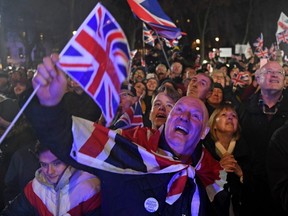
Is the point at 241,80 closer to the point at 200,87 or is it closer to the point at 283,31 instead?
the point at 200,87

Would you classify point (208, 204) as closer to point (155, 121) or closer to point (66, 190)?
point (66, 190)

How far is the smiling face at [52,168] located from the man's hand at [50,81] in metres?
0.65

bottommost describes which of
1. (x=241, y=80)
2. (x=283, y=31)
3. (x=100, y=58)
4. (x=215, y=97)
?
(x=215, y=97)

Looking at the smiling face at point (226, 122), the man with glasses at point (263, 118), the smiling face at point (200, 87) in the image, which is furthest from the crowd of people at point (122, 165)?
the smiling face at point (200, 87)

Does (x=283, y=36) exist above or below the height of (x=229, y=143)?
above

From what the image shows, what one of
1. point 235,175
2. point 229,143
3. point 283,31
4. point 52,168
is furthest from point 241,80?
point 52,168

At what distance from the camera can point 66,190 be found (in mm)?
2875

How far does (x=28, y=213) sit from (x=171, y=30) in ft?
15.1

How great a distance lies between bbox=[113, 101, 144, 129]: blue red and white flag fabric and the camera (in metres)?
4.62

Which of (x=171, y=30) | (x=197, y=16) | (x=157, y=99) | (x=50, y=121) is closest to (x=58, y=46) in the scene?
(x=197, y=16)

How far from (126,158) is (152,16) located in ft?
14.4

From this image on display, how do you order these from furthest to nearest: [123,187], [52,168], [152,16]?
[152,16] < [52,168] < [123,187]

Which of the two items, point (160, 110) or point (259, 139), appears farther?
point (259, 139)

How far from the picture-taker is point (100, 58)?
2531 mm
